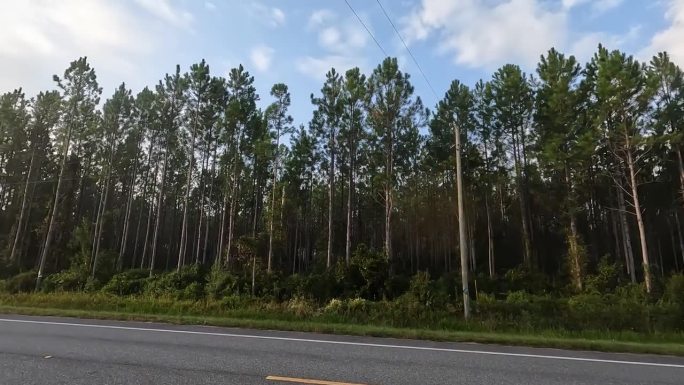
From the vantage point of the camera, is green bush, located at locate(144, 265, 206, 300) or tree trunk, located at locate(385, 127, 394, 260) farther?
tree trunk, located at locate(385, 127, 394, 260)

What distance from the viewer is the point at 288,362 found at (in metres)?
7.30

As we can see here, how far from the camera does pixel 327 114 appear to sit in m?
37.4

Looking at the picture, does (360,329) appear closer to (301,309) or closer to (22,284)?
(301,309)

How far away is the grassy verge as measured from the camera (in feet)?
33.8

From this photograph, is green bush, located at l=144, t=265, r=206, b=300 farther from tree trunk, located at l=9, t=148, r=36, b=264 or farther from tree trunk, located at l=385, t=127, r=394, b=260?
tree trunk, located at l=9, t=148, r=36, b=264

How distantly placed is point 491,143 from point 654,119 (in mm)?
12615

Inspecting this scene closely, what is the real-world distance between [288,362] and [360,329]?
515 centimetres

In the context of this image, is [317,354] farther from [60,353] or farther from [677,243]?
[677,243]

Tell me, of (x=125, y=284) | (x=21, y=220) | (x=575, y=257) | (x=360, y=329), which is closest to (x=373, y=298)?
(x=575, y=257)

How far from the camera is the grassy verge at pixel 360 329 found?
1031 centimetres

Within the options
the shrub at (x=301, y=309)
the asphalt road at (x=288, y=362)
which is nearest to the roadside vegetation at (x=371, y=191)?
the shrub at (x=301, y=309)

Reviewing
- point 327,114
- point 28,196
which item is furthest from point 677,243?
point 28,196

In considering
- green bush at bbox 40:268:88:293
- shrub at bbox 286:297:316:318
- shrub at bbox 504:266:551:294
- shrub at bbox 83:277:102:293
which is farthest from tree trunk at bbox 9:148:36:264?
shrub at bbox 504:266:551:294

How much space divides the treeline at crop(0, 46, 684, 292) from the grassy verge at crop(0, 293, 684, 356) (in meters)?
12.1
